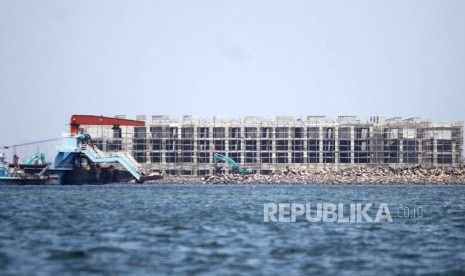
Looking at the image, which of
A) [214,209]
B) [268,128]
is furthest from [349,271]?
[268,128]

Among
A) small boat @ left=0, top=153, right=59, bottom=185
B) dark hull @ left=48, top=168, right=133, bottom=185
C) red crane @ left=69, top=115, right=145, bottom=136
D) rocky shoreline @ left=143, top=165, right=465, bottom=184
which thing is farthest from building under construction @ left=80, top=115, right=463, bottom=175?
small boat @ left=0, top=153, right=59, bottom=185

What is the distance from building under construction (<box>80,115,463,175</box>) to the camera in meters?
148

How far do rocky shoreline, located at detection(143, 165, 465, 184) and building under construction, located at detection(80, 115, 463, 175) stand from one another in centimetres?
369

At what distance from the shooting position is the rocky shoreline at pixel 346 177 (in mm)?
134500

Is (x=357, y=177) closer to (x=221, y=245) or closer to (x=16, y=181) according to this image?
(x=16, y=181)

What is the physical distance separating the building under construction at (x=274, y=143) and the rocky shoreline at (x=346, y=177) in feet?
12.1

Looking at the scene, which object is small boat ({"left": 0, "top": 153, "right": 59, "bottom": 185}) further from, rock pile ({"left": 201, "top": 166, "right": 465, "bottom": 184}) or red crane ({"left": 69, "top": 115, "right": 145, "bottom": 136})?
rock pile ({"left": 201, "top": 166, "right": 465, "bottom": 184})

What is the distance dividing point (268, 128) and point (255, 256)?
120 metres

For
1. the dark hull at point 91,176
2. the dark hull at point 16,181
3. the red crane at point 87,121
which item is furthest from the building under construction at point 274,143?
the dark hull at point 16,181

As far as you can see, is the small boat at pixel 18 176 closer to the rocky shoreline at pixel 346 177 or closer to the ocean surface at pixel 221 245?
the rocky shoreline at pixel 346 177

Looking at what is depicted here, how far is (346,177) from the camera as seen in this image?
452 feet

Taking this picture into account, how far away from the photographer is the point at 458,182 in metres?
134

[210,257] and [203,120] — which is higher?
[203,120]

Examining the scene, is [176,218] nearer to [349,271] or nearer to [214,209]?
[214,209]
